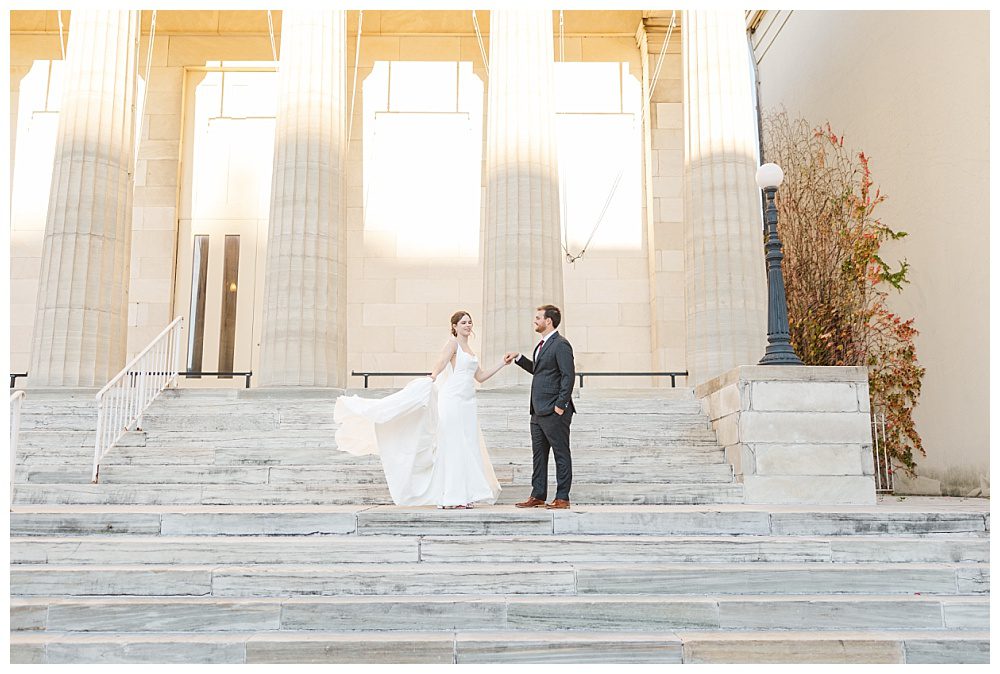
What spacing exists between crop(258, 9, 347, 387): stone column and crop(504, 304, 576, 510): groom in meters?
7.07

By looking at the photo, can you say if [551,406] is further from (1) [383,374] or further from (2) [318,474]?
(1) [383,374]

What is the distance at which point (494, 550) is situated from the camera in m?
7.03

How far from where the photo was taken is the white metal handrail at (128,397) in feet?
37.0

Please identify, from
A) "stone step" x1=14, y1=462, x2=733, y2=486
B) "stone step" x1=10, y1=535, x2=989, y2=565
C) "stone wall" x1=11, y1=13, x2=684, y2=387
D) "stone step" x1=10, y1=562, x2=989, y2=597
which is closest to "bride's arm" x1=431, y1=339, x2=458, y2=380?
"stone step" x1=14, y1=462, x2=733, y2=486

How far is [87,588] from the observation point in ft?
21.4

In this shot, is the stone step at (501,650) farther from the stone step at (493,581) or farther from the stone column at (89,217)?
the stone column at (89,217)

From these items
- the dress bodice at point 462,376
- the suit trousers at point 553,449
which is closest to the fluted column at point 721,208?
the suit trousers at point 553,449

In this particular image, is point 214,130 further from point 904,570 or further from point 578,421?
point 904,570

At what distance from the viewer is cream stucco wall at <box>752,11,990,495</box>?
14.2 meters

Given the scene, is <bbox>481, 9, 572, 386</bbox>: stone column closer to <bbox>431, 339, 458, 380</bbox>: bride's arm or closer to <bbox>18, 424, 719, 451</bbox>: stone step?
<bbox>18, 424, 719, 451</bbox>: stone step

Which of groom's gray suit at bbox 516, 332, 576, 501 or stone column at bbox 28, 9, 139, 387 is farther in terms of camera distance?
stone column at bbox 28, 9, 139, 387

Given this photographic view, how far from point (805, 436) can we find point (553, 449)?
341cm

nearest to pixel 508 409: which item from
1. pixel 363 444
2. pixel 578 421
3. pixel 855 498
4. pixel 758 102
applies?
pixel 578 421

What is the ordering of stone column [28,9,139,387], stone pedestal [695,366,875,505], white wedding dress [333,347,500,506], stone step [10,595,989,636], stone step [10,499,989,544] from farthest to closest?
stone column [28,9,139,387]
stone pedestal [695,366,875,505]
white wedding dress [333,347,500,506]
stone step [10,499,989,544]
stone step [10,595,989,636]
